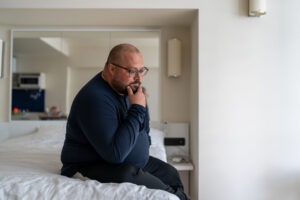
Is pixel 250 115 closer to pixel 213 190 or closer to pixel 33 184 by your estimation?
pixel 213 190

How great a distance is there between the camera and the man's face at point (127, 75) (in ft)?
3.96

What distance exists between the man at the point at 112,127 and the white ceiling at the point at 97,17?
1.19 meters

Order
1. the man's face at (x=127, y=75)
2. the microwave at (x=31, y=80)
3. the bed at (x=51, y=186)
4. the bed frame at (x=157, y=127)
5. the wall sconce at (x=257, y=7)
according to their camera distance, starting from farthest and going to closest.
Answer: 1. the microwave at (x=31, y=80)
2. the bed frame at (x=157, y=127)
3. the wall sconce at (x=257, y=7)
4. the man's face at (x=127, y=75)
5. the bed at (x=51, y=186)

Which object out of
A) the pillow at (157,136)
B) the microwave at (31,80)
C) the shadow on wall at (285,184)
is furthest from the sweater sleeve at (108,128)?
the microwave at (31,80)

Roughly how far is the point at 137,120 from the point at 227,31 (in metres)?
1.42

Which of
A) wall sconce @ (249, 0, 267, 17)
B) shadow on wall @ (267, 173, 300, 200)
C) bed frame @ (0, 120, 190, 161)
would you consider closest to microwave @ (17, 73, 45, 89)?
bed frame @ (0, 120, 190, 161)

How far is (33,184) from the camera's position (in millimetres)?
1094

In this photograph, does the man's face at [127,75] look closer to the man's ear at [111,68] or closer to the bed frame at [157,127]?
the man's ear at [111,68]

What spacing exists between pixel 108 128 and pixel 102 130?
1.0 inches

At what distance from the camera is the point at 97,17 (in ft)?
8.02

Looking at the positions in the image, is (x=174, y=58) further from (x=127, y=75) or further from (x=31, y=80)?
(x=31, y=80)

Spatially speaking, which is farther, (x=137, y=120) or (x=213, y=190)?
(x=213, y=190)

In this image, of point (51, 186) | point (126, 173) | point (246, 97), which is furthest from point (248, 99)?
point (51, 186)

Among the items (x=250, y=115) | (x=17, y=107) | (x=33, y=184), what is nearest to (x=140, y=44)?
(x=250, y=115)
